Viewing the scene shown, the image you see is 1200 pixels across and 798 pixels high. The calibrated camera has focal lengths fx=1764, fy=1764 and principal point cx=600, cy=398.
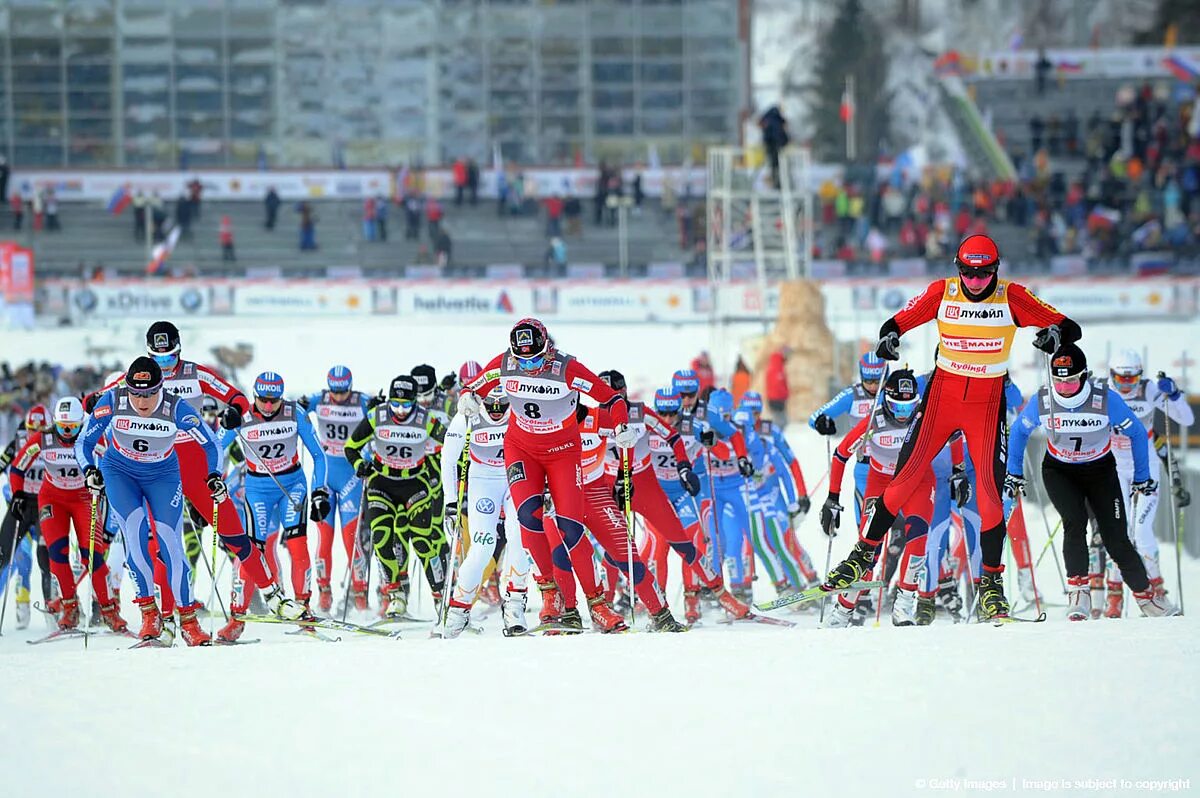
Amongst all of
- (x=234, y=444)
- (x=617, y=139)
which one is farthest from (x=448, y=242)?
(x=234, y=444)

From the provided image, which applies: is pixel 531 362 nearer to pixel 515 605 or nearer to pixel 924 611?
pixel 515 605

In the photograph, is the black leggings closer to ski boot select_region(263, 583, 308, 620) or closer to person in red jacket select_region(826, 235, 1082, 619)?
person in red jacket select_region(826, 235, 1082, 619)

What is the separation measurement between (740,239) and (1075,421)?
22.8 meters

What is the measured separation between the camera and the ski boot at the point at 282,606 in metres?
12.2

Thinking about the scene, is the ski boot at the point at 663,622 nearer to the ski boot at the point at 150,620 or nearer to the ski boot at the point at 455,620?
the ski boot at the point at 455,620

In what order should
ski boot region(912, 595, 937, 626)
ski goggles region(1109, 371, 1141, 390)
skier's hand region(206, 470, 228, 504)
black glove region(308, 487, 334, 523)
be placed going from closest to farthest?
skier's hand region(206, 470, 228, 504)
ski boot region(912, 595, 937, 626)
black glove region(308, 487, 334, 523)
ski goggles region(1109, 371, 1141, 390)

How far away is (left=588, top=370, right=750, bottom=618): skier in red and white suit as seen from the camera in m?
12.9

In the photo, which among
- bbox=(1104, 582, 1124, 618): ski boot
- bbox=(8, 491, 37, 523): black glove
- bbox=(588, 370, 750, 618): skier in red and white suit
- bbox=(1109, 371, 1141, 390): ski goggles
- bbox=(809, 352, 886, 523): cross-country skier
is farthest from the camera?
bbox=(8, 491, 37, 523): black glove

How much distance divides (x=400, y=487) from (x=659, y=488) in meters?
2.19

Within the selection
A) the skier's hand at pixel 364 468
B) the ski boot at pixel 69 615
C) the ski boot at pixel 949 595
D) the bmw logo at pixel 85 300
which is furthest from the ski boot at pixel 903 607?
the bmw logo at pixel 85 300

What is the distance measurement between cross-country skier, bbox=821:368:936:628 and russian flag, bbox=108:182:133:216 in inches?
1276

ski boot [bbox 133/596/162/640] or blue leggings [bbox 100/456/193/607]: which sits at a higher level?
blue leggings [bbox 100/456/193/607]

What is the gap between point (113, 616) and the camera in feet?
43.9

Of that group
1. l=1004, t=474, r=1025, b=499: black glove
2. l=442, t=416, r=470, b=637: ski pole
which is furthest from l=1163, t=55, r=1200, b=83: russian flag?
l=442, t=416, r=470, b=637: ski pole
